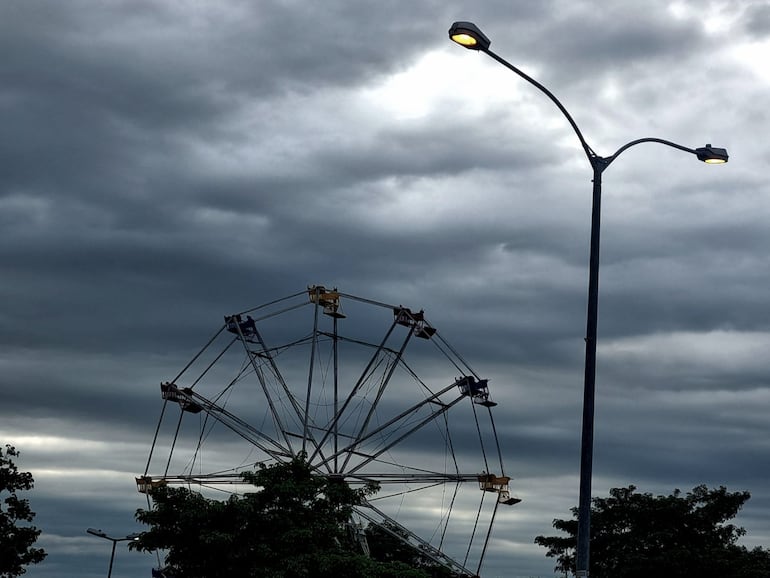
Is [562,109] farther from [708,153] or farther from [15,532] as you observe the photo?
[15,532]

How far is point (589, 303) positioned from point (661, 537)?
79.7m

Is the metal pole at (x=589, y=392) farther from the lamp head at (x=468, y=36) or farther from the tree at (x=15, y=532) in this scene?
the tree at (x=15, y=532)

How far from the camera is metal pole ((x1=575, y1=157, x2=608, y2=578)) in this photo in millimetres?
19797

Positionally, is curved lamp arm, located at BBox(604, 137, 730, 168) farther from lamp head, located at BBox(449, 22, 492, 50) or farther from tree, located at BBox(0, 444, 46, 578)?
tree, located at BBox(0, 444, 46, 578)

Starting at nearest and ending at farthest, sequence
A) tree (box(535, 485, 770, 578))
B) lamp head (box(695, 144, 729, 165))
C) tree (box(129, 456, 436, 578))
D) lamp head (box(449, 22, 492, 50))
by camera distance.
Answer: lamp head (box(449, 22, 492, 50))
lamp head (box(695, 144, 729, 165))
tree (box(129, 456, 436, 578))
tree (box(535, 485, 770, 578))

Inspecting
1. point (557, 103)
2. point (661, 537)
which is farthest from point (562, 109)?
point (661, 537)

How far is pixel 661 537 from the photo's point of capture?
9606cm

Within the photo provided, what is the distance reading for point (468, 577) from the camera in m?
46.8

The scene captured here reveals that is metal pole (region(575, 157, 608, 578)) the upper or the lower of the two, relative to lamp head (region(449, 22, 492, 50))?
lower

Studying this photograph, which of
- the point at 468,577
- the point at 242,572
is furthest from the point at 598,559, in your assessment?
the point at 242,572

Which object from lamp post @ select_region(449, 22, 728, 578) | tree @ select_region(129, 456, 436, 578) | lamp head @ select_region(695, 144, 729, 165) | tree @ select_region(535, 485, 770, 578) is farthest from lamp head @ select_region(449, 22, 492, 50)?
tree @ select_region(535, 485, 770, 578)

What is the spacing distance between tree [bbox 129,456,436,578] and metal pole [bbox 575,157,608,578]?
77.4 feet

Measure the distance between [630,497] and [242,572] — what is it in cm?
6448

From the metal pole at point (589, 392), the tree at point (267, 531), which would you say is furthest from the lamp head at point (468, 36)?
the tree at point (267, 531)
